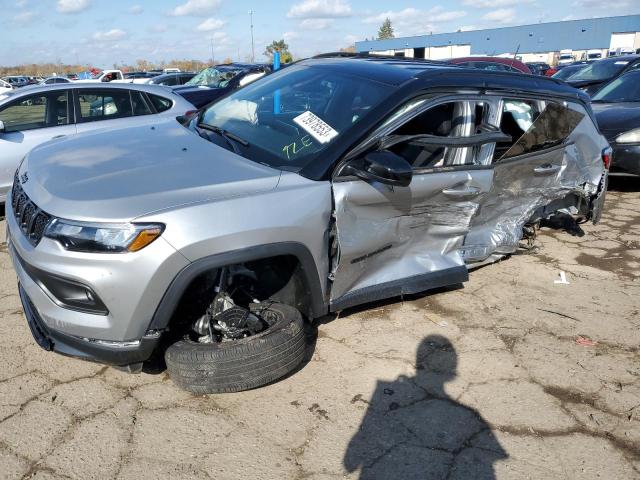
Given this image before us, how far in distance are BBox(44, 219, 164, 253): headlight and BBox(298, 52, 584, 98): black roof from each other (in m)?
1.74

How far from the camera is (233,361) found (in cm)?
254

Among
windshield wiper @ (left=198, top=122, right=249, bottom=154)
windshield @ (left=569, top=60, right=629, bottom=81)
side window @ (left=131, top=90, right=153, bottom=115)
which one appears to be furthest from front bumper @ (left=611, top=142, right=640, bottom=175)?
windshield @ (left=569, top=60, right=629, bottom=81)

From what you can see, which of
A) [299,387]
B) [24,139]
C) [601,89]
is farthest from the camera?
[601,89]

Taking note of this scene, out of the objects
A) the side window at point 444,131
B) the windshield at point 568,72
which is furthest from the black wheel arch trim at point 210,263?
the windshield at point 568,72

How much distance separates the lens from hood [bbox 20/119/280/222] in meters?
2.33

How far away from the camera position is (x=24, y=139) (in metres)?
5.62

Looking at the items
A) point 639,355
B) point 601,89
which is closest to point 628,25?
point 601,89

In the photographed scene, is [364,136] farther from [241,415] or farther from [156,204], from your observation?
[241,415]

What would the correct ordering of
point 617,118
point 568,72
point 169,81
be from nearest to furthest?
point 617,118, point 568,72, point 169,81

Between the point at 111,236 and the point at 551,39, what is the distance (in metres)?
67.8

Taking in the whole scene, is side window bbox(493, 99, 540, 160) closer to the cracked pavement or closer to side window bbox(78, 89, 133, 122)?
the cracked pavement

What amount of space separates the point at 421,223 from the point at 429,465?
1.45 m

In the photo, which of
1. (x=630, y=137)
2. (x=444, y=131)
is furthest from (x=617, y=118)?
(x=444, y=131)

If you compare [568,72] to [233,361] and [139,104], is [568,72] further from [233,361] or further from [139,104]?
[233,361]
